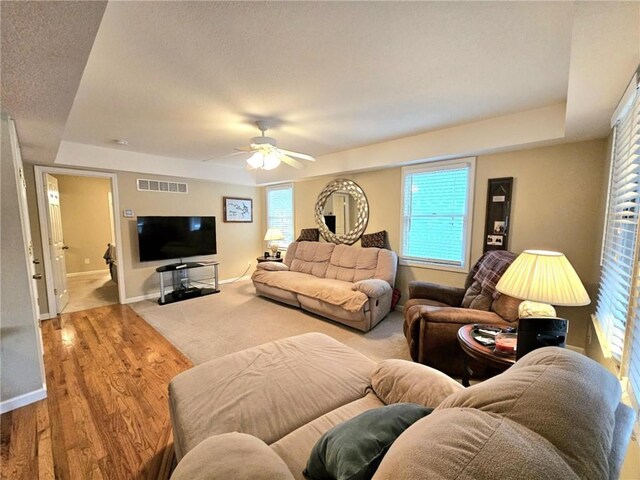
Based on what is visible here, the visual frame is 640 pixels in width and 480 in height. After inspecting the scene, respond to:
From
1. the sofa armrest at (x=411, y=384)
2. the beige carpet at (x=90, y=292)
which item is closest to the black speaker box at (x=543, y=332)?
the sofa armrest at (x=411, y=384)

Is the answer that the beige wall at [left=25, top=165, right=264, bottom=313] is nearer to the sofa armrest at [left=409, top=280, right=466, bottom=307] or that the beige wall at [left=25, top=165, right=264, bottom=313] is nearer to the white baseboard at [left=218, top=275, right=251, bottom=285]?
the white baseboard at [left=218, top=275, right=251, bottom=285]

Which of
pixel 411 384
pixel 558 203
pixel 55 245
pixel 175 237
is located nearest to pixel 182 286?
pixel 175 237

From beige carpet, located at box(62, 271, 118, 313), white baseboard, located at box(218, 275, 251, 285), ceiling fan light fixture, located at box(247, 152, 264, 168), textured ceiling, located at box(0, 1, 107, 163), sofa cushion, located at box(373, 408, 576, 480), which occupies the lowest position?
beige carpet, located at box(62, 271, 118, 313)

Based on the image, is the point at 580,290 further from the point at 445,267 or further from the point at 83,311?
the point at 83,311

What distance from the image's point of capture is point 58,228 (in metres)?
4.31

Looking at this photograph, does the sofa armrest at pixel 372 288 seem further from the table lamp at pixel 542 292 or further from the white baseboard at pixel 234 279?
the white baseboard at pixel 234 279

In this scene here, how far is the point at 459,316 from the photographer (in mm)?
2197

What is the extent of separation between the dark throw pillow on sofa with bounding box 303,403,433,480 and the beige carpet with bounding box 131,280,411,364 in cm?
189

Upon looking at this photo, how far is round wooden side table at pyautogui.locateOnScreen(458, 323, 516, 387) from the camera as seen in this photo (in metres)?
1.61

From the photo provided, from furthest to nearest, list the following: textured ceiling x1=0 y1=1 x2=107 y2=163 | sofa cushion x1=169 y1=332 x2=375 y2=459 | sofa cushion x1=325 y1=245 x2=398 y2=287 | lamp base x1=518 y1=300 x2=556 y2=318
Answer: sofa cushion x1=325 y1=245 x2=398 y2=287 < lamp base x1=518 y1=300 x2=556 y2=318 < sofa cushion x1=169 y1=332 x2=375 y2=459 < textured ceiling x1=0 y1=1 x2=107 y2=163

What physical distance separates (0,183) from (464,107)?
376 cm

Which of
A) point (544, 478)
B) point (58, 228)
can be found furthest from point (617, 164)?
point (58, 228)

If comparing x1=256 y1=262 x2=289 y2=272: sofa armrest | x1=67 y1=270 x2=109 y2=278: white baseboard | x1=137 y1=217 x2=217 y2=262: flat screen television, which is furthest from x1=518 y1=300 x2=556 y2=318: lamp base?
x1=67 y1=270 x2=109 y2=278: white baseboard

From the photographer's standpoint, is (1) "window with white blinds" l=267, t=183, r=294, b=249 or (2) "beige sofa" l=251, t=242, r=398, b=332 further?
(1) "window with white blinds" l=267, t=183, r=294, b=249
